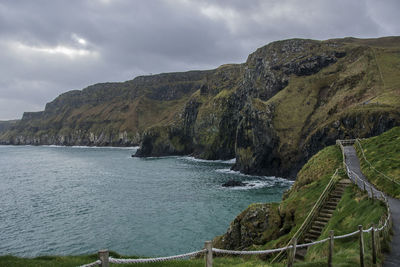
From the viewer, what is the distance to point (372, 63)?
96.5m

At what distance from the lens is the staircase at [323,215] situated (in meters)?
21.8

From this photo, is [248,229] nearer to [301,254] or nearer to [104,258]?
[301,254]

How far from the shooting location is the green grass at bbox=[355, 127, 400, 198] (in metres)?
26.9

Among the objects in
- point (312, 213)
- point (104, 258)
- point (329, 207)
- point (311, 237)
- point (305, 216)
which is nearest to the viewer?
point (104, 258)

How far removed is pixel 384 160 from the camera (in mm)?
32719

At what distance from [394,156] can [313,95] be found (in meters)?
72.1

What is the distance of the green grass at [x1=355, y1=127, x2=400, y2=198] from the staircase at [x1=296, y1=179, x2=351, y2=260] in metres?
3.18

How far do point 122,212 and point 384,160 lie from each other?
41944 millimetres

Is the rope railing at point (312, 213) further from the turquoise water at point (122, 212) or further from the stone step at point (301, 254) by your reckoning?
the turquoise water at point (122, 212)

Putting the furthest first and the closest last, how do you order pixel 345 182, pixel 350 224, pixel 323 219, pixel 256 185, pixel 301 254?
pixel 256 185 → pixel 345 182 → pixel 323 219 → pixel 301 254 → pixel 350 224

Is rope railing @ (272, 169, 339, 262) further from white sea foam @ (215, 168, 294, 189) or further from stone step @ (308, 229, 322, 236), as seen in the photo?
white sea foam @ (215, 168, 294, 189)

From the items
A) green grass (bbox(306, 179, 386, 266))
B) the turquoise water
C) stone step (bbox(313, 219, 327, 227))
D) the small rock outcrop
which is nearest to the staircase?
stone step (bbox(313, 219, 327, 227))

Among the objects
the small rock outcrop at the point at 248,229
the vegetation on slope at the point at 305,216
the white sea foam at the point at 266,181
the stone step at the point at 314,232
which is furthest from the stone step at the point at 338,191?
the white sea foam at the point at 266,181

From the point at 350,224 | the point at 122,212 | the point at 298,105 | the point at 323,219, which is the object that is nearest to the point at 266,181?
the point at 298,105
